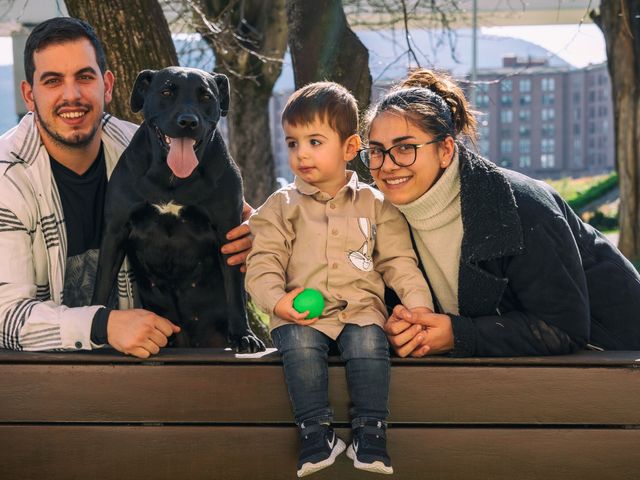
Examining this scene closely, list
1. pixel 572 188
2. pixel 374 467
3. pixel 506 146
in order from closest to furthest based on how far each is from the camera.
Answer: pixel 374 467, pixel 572 188, pixel 506 146

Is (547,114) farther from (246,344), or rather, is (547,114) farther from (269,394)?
(269,394)

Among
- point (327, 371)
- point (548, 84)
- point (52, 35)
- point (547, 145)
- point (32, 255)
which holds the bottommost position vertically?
point (327, 371)

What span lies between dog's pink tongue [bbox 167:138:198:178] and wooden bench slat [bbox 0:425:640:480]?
0.86 m

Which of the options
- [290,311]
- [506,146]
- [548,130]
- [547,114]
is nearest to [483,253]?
[290,311]

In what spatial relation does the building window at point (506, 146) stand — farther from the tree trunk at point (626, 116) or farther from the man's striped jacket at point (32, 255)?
the man's striped jacket at point (32, 255)

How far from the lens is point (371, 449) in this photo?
8.53 ft

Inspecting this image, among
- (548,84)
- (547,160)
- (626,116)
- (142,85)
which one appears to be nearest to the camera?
(142,85)

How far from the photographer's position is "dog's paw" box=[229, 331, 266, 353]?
3.00m

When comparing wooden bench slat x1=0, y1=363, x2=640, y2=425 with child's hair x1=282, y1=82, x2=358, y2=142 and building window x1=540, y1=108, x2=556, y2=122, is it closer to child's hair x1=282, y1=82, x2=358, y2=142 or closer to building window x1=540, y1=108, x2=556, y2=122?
child's hair x1=282, y1=82, x2=358, y2=142

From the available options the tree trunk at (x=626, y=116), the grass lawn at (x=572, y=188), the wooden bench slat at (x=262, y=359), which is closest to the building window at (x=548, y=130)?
the grass lawn at (x=572, y=188)

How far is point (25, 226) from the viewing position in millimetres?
3080

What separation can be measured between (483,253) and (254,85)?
7954mm

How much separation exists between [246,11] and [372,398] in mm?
8330

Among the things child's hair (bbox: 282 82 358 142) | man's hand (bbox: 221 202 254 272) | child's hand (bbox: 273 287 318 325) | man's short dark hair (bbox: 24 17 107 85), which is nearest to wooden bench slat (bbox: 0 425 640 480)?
child's hand (bbox: 273 287 318 325)
